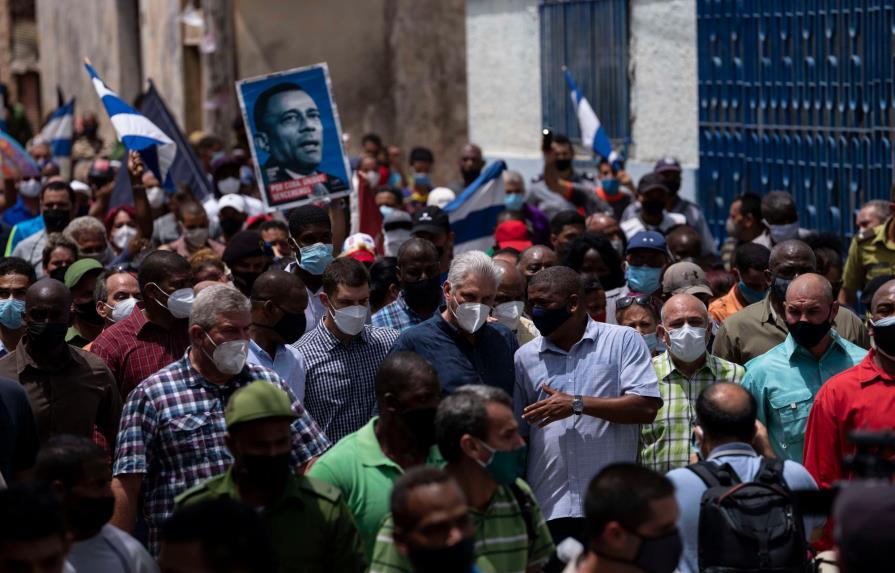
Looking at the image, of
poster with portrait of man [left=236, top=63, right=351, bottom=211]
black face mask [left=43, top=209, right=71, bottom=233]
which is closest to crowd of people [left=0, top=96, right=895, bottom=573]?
poster with portrait of man [left=236, top=63, right=351, bottom=211]

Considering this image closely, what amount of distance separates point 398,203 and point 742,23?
3845 millimetres

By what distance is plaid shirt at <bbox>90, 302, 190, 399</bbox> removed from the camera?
7152 millimetres

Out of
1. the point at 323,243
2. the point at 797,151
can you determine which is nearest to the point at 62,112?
the point at 797,151

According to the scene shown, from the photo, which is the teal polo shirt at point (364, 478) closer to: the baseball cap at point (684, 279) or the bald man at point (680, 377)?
the bald man at point (680, 377)

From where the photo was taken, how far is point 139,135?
12.2m

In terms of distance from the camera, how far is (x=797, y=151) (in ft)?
47.0

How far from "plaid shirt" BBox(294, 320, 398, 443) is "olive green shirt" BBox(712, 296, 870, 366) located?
1736 millimetres

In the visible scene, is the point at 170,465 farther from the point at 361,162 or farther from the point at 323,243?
the point at 361,162

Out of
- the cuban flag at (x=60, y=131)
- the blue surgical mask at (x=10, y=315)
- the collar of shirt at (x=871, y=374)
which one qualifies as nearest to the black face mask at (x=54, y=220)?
the blue surgical mask at (x=10, y=315)

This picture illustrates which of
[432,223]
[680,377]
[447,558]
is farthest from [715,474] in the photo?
[432,223]

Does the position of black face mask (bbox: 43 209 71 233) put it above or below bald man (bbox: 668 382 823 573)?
above

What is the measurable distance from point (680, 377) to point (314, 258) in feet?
7.99

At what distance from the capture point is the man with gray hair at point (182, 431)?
18.9 feet

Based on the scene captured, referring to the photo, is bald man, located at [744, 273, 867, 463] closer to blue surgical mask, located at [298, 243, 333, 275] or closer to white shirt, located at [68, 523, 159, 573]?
blue surgical mask, located at [298, 243, 333, 275]
